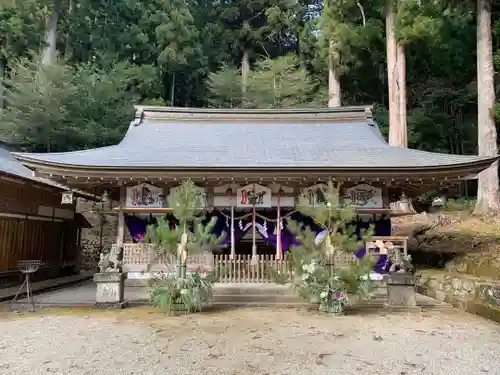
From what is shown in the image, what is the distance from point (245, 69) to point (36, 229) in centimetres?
1922

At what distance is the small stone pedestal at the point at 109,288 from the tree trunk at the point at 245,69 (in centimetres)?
1817

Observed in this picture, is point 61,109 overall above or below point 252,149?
above

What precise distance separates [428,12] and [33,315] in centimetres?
1667

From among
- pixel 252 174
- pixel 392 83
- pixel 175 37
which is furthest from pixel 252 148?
pixel 175 37

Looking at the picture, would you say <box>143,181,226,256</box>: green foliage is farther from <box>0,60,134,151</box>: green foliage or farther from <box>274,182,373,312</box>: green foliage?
<box>0,60,134,151</box>: green foliage

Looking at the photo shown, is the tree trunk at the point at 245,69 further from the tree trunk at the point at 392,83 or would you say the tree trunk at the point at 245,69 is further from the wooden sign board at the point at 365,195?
the wooden sign board at the point at 365,195

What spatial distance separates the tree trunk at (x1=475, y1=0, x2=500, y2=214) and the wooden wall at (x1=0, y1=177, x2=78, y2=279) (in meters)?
13.3

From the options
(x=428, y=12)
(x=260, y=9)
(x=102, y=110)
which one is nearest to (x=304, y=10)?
(x=260, y=9)

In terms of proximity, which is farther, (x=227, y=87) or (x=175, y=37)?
(x=175, y=37)

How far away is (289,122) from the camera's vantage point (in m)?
12.9

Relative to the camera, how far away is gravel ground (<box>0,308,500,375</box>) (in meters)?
3.96

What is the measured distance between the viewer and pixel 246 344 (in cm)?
478

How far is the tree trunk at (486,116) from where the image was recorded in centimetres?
1252

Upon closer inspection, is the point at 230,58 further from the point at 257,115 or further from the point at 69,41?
the point at 257,115
